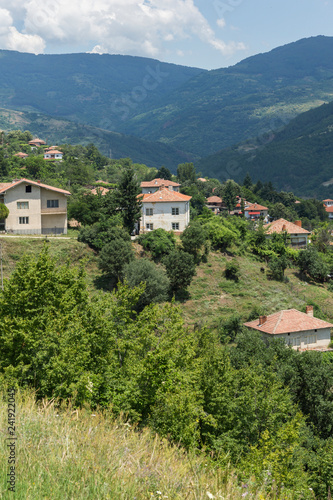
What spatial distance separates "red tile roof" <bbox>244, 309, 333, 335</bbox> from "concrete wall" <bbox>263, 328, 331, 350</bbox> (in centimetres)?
52

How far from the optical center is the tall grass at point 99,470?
5777mm

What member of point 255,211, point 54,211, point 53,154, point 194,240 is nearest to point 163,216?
point 194,240

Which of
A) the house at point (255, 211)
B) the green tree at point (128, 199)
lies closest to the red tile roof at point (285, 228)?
the green tree at point (128, 199)

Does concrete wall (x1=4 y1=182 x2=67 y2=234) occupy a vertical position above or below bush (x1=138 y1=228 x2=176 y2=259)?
above

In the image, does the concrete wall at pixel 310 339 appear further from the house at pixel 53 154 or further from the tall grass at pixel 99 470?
the house at pixel 53 154

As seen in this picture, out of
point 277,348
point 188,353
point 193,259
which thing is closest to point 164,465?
point 188,353

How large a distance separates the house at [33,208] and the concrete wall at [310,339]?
26087 mm

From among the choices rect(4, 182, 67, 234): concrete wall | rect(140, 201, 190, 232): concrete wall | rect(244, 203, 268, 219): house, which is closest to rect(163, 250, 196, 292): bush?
rect(140, 201, 190, 232): concrete wall

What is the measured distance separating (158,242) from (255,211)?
54.9 meters

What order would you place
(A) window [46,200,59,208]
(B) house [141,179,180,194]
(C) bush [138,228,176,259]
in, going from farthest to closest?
(B) house [141,179,180,194] < (A) window [46,200,59,208] < (C) bush [138,228,176,259]

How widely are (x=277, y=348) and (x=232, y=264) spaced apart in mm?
20542

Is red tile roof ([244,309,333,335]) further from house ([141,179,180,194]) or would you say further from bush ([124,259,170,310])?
house ([141,179,180,194])

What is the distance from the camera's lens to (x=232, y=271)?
4919 centimetres

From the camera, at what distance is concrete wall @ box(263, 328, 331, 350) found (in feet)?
128
